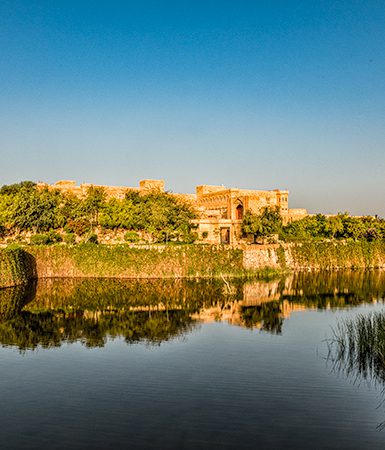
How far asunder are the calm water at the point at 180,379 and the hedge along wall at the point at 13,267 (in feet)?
19.9

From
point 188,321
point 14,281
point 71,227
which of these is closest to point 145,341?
point 188,321

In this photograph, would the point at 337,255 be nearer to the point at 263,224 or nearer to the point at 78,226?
the point at 263,224

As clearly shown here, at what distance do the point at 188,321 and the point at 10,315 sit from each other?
27.0 ft

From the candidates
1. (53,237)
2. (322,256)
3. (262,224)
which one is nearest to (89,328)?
(53,237)

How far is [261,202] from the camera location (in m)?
56.1

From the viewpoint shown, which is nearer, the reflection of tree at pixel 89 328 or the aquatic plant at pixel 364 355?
the aquatic plant at pixel 364 355

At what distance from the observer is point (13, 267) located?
104 ft

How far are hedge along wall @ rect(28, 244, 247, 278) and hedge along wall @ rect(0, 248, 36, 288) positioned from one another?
196cm

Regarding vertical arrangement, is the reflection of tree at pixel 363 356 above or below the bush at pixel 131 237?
below

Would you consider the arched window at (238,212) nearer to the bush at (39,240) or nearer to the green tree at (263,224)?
the green tree at (263,224)

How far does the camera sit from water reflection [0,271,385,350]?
19203 mm

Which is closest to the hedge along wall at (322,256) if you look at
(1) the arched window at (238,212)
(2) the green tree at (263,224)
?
(2) the green tree at (263,224)

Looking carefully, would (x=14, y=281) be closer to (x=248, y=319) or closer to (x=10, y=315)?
(x=10, y=315)

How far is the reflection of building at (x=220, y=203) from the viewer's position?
51.1 meters
